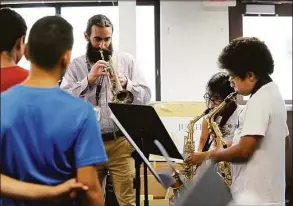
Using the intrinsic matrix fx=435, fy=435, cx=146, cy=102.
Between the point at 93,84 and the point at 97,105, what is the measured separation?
150 millimetres

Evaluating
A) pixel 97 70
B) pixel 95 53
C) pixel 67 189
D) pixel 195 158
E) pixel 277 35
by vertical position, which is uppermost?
pixel 277 35

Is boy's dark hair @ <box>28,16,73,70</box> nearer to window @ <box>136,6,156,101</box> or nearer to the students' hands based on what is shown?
the students' hands

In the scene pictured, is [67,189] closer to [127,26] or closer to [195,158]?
[195,158]

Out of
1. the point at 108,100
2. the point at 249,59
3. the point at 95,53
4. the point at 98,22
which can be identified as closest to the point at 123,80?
the point at 108,100

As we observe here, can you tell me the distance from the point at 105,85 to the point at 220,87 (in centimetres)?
79

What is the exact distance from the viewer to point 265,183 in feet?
6.61

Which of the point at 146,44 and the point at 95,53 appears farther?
the point at 146,44

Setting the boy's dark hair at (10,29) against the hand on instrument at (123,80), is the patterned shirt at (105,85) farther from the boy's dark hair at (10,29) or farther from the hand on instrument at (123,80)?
the boy's dark hair at (10,29)

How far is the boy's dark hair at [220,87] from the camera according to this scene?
296 centimetres

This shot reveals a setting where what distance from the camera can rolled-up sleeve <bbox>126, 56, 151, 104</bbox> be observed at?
299 centimetres

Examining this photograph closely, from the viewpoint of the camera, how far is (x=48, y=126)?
1391mm

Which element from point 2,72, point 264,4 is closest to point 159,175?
point 2,72

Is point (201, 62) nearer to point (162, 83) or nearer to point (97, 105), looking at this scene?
point (162, 83)

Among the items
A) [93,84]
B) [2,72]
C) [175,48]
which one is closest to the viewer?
[2,72]
